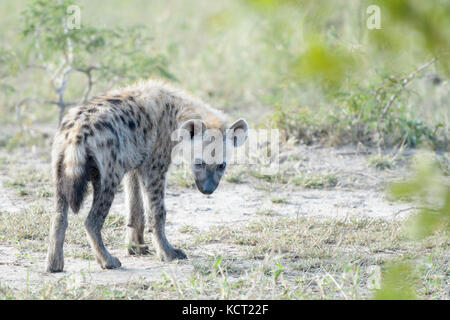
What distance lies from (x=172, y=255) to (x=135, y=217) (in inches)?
15.9

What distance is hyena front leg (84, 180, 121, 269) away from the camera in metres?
3.64

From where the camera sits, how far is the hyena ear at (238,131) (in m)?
4.31

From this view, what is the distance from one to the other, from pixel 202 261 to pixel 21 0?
11.8 metres

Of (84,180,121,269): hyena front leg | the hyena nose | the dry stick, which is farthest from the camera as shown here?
the dry stick

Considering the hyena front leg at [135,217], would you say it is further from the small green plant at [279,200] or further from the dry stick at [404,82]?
the dry stick at [404,82]

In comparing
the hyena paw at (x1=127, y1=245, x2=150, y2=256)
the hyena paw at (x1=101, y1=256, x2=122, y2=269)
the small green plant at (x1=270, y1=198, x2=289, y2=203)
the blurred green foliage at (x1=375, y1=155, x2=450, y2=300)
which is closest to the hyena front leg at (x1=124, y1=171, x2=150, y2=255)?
the hyena paw at (x1=127, y1=245, x2=150, y2=256)

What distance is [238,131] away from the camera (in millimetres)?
4359

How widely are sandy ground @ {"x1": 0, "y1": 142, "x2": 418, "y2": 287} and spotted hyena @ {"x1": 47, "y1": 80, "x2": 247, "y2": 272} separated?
164mm

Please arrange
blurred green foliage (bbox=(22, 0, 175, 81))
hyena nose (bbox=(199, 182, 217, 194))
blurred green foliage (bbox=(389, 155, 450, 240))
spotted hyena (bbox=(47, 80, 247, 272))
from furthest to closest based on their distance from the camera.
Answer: blurred green foliage (bbox=(22, 0, 175, 81)), hyena nose (bbox=(199, 182, 217, 194)), spotted hyena (bbox=(47, 80, 247, 272)), blurred green foliage (bbox=(389, 155, 450, 240))

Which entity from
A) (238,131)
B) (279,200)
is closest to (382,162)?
(279,200)

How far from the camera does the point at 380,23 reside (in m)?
1.70

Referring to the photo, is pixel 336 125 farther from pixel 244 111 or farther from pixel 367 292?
pixel 367 292

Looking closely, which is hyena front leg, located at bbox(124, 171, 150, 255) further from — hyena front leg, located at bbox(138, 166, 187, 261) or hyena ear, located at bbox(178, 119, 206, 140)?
hyena ear, located at bbox(178, 119, 206, 140)
